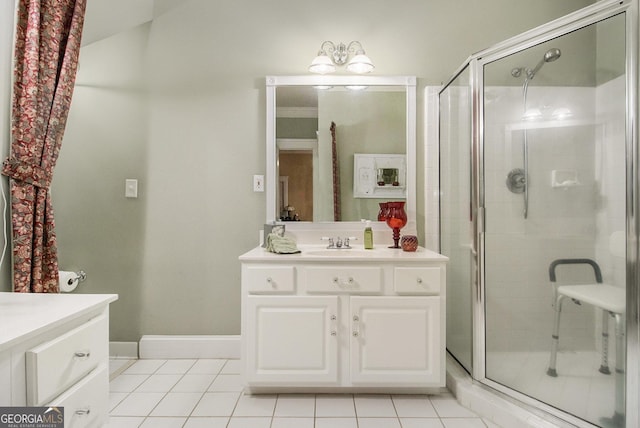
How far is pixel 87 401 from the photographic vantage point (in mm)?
961

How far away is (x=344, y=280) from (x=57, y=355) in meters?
1.19

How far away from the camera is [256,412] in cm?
167

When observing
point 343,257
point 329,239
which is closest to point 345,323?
point 343,257

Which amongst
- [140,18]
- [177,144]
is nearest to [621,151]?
[177,144]

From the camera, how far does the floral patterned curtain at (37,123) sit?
131 centimetres

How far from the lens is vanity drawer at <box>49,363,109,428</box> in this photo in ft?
→ 2.89

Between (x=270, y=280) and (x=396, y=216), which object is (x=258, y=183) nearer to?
(x=270, y=280)

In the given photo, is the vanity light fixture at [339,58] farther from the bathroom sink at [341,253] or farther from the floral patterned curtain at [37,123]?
the floral patterned curtain at [37,123]

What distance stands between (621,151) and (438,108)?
1.08 m

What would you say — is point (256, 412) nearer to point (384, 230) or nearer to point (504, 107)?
point (384, 230)

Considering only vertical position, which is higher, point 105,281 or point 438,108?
point 438,108

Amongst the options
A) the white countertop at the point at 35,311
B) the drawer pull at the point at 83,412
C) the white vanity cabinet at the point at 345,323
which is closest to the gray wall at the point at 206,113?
the white vanity cabinet at the point at 345,323

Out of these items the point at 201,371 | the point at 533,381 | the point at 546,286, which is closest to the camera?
the point at 533,381

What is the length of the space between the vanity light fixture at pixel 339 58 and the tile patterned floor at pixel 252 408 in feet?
6.35
